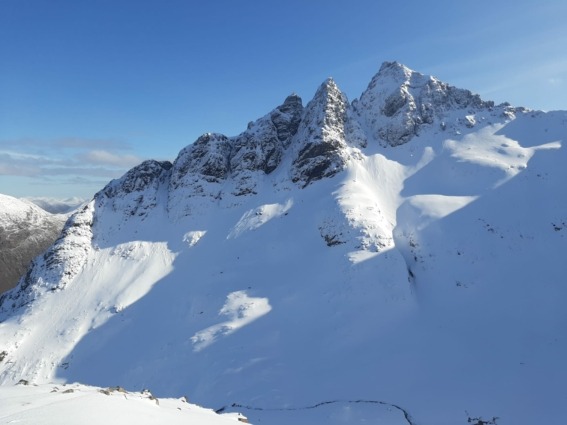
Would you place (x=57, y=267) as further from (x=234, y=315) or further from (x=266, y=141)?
(x=266, y=141)

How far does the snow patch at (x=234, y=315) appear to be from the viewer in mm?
35219

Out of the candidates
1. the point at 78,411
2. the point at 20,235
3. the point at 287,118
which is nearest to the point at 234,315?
the point at 78,411

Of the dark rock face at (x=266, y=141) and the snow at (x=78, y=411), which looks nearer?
the snow at (x=78, y=411)

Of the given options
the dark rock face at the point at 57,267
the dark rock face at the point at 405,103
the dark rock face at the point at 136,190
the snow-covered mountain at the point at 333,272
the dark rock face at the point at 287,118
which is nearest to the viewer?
the snow-covered mountain at the point at 333,272

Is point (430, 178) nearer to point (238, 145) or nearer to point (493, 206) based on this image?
point (493, 206)

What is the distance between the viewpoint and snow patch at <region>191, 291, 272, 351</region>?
116ft

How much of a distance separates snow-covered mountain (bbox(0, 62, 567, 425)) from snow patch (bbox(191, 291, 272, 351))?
194 mm

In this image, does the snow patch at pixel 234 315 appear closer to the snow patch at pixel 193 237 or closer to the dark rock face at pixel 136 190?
the snow patch at pixel 193 237

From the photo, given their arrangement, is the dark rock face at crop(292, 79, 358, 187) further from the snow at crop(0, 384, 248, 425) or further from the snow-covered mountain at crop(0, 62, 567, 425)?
the snow at crop(0, 384, 248, 425)

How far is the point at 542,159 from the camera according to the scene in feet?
169

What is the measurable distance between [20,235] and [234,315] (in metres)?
109

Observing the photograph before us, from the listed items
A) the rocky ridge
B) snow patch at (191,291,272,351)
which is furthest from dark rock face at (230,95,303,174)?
snow patch at (191,291,272,351)

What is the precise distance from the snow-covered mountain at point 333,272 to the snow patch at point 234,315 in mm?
194

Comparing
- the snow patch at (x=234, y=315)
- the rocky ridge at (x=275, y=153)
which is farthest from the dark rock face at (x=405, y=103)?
the snow patch at (x=234, y=315)
